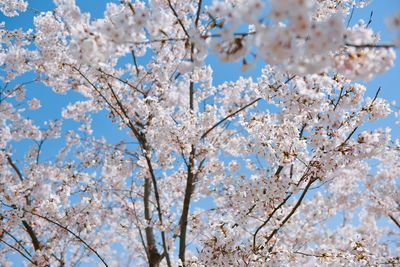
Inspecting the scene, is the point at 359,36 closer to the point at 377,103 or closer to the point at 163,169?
the point at 377,103

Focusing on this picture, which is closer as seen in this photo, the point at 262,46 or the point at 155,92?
the point at 262,46

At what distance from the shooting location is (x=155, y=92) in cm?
798

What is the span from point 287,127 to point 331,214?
9.94 metres

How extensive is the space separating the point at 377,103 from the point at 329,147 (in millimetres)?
999

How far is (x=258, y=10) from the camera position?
76.7 inches

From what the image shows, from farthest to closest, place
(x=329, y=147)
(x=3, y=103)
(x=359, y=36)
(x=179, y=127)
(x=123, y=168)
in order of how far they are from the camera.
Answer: (x=3, y=103) → (x=123, y=168) → (x=179, y=127) → (x=329, y=147) → (x=359, y=36)

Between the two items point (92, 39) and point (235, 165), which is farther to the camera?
point (235, 165)

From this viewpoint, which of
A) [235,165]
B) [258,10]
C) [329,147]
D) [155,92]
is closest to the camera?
[258,10]

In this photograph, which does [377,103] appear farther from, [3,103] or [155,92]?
[3,103]

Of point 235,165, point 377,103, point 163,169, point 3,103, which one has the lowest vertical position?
point 377,103

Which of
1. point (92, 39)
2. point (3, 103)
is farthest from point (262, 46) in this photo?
point (3, 103)

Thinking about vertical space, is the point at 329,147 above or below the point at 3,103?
below

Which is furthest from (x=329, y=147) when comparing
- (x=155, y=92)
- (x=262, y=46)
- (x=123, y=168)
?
(x=123, y=168)

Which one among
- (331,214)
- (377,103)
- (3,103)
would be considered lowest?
(377,103)
